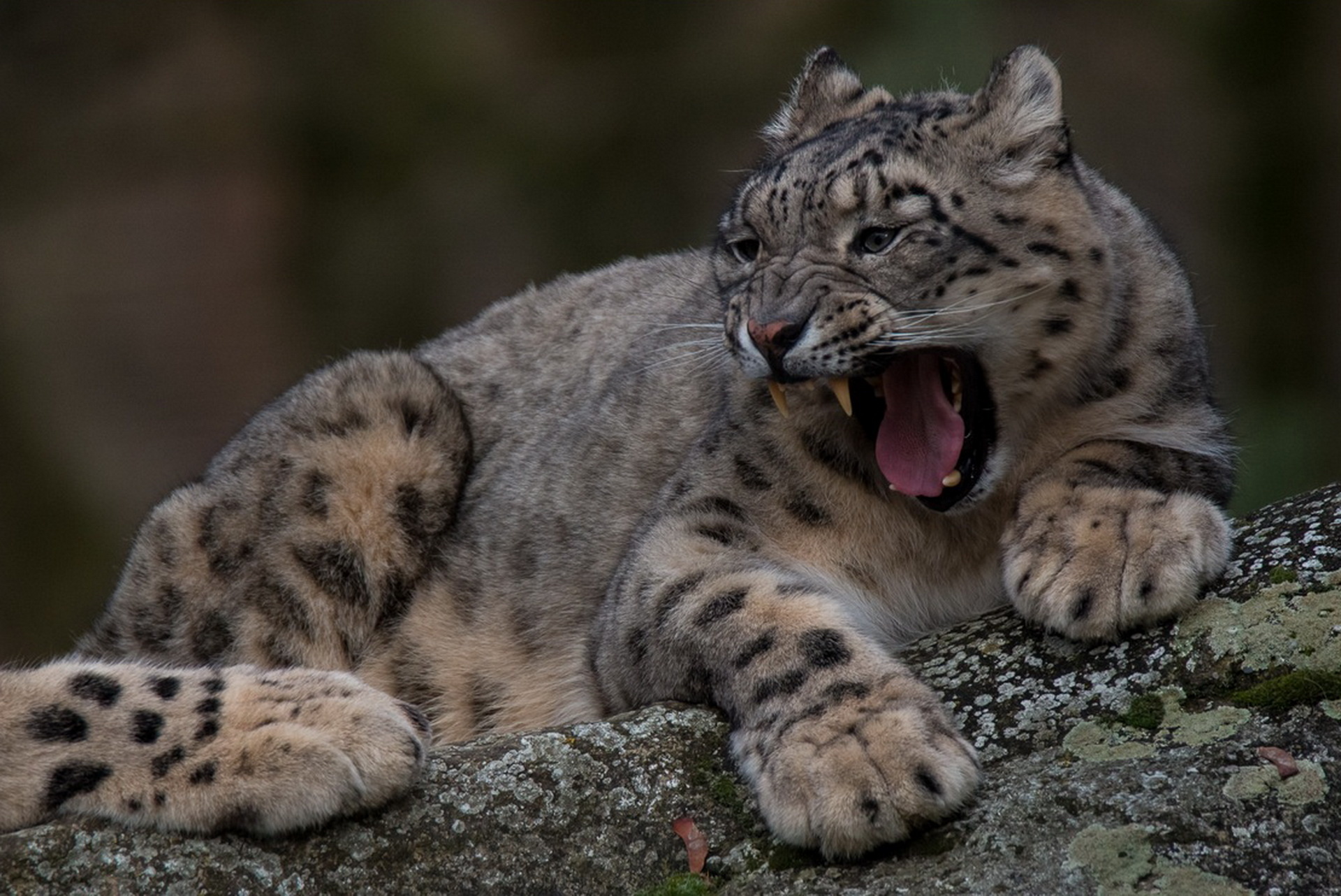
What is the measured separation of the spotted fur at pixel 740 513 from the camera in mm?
3955

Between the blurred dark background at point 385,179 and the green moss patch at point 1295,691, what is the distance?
8058 millimetres

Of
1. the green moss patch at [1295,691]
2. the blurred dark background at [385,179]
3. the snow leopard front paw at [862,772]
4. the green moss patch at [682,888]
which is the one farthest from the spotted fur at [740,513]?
the blurred dark background at [385,179]

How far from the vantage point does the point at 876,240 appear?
470 cm

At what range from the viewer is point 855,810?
12.0 feet

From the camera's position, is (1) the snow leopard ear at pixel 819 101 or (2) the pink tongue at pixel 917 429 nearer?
(2) the pink tongue at pixel 917 429

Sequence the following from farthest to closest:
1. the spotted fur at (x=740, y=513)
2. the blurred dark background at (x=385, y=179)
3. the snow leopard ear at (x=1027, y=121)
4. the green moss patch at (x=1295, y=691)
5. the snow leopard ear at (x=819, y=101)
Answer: the blurred dark background at (x=385, y=179)
the snow leopard ear at (x=819, y=101)
the snow leopard ear at (x=1027, y=121)
the spotted fur at (x=740, y=513)
the green moss patch at (x=1295, y=691)

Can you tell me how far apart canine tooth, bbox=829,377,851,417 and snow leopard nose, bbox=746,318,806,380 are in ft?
0.65

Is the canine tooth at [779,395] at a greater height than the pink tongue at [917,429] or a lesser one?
greater

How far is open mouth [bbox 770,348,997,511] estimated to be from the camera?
15.2 feet

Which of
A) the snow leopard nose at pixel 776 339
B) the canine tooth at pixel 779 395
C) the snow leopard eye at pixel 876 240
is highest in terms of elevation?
the snow leopard eye at pixel 876 240

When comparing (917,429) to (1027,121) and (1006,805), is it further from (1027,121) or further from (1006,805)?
(1006,805)

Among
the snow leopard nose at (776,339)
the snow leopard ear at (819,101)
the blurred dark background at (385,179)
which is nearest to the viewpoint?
the snow leopard nose at (776,339)

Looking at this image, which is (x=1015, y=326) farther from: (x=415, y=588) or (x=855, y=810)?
(x=415, y=588)

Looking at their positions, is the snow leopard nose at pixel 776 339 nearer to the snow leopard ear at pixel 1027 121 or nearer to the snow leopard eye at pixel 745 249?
the snow leopard eye at pixel 745 249
